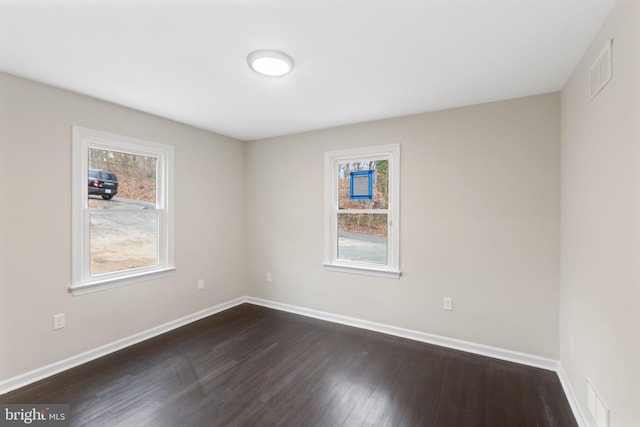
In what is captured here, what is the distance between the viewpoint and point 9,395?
2209 mm

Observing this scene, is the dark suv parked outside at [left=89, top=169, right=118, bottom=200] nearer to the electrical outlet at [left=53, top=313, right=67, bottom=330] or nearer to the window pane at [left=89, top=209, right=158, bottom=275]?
the window pane at [left=89, top=209, right=158, bottom=275]

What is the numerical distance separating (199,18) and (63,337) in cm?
283

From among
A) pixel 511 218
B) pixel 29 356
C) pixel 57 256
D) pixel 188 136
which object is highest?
pixel 188 136

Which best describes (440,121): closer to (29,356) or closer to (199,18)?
(199,18)

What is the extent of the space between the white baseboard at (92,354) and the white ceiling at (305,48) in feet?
7.73

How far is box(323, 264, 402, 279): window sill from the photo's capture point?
335 cm

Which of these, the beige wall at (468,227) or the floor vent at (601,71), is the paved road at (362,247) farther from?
the floor vent at (601,71)

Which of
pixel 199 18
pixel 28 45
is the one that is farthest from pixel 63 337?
pixel 199 18

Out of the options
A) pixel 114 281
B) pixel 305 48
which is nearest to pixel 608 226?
pixel 305 48

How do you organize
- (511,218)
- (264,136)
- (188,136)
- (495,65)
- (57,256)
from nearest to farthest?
(495,65)
(57,256)
(511,218)
(188,136)
(264,136)

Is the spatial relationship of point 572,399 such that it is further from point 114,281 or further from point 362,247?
point 114,281

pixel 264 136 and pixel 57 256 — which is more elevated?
pixel 264 136

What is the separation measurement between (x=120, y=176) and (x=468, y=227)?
3.59m

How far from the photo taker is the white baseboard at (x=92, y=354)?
7.58ft
